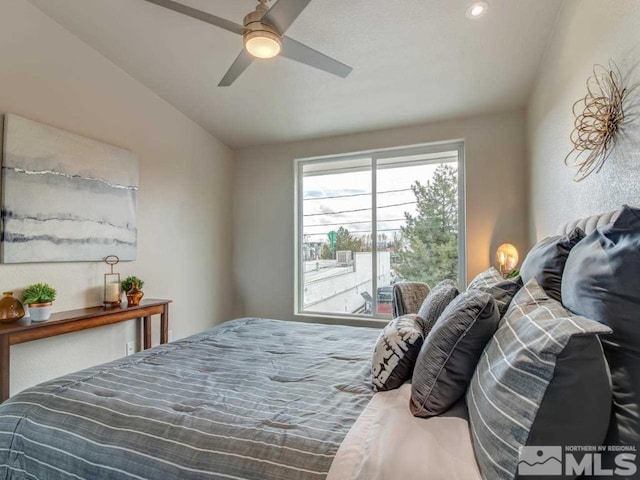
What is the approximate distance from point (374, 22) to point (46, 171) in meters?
2.61

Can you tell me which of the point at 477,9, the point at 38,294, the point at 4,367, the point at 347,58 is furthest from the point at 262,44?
the point at 4,367

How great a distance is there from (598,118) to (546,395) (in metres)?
1.38

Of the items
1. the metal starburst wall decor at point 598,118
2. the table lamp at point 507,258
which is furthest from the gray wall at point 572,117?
the table lamp at point 507,258

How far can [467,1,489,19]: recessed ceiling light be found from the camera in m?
2.16

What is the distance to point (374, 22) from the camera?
238cm

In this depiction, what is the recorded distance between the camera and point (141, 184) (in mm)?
3307

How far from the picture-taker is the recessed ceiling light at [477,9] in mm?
2164

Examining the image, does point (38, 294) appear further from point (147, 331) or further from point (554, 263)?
point (554, 263)

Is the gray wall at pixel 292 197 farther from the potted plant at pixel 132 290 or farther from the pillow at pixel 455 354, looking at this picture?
the pillow at pixel 455 354

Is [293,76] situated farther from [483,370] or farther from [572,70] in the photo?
[483,370]

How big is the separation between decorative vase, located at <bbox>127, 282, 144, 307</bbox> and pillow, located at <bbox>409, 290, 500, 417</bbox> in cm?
262

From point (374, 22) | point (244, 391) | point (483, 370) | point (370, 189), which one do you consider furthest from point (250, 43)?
point (370, 189)
